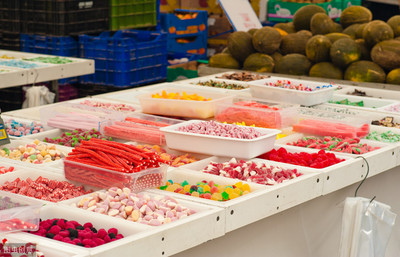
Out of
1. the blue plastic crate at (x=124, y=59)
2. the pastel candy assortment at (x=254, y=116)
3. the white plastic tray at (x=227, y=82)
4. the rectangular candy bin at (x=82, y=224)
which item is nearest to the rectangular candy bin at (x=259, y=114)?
the pastel candy assortment at (x=254, y=116)

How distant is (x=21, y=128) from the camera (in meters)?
3.95

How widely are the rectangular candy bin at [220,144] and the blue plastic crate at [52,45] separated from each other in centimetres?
336

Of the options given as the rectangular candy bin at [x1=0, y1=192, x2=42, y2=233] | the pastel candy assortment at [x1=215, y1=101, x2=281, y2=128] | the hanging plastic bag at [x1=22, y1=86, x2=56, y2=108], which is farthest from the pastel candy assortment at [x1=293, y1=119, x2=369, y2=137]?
the hanging plastic bag at [x1=22, y1=86, x2=56, y2=108]

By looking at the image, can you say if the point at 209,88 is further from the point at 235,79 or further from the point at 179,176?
the point at 179,176

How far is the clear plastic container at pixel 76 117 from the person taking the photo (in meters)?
3.99

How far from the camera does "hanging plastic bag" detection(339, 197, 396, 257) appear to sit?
3182mm

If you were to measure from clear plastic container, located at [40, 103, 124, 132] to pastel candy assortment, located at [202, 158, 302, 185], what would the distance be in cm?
90

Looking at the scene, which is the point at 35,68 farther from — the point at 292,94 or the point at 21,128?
the point at 292,94

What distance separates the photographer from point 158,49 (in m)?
6.82

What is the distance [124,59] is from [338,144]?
310cm

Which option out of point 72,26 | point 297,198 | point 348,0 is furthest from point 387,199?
point 348,0

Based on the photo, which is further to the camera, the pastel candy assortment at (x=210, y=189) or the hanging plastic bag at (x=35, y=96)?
the hanging plastic bag at (x=35, y=96)

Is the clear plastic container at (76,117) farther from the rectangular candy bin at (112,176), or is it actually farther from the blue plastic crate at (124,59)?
the blue plastic crate at (124,59)

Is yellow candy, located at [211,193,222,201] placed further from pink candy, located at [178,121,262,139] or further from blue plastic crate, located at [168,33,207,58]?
blue plastic crate, located at [168,33,207,58]
